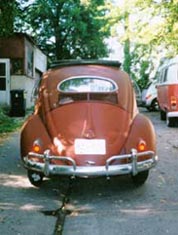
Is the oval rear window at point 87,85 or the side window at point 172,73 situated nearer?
the oval rear window at point 87,85

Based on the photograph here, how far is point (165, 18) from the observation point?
23.8 meters

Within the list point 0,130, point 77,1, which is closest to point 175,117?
point 0,130

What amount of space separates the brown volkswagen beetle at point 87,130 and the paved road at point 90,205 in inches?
13.9

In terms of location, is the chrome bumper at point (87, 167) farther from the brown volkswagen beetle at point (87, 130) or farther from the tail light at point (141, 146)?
the tail light at point (141, 146)

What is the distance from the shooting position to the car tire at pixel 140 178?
7.97m

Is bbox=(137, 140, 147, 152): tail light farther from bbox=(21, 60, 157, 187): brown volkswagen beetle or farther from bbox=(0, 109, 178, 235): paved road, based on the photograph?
bbox=(0, 109, 178, 235): paved road

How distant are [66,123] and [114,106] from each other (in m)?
0.83

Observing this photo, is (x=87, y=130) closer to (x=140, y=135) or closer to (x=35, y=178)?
(x=140, y=135)

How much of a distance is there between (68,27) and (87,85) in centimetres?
3783

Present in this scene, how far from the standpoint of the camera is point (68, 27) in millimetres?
45375

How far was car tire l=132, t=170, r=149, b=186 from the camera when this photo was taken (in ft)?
26.2

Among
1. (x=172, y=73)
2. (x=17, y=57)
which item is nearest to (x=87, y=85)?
(x=172, y=73)

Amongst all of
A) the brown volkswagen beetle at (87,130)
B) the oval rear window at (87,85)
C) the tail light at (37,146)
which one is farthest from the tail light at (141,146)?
the tail light at (37,146)

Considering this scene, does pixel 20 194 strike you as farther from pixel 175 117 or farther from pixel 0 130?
pixel 175 117
